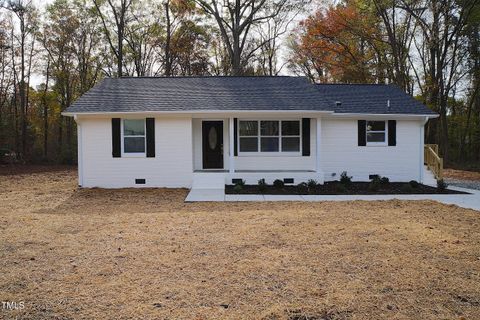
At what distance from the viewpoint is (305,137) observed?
14.0 meters

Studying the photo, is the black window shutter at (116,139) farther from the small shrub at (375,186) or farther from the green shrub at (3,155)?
the green shrub at (3,155)

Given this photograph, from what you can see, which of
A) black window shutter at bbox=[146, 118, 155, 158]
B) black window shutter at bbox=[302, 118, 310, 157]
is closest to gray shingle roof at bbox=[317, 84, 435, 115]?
black window shutter at bbox=[302, 118, 310, 157]

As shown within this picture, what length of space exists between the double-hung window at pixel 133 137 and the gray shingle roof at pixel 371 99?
7540 millimetres

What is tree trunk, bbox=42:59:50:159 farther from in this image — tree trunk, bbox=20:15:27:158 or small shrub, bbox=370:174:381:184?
small shrub, bbox=370:174:381:184

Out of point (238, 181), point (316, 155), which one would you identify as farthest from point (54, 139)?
point (316, 155)

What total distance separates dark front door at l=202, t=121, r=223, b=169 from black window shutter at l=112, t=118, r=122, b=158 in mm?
3246

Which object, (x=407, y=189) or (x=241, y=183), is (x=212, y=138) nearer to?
(x=241, y=183)

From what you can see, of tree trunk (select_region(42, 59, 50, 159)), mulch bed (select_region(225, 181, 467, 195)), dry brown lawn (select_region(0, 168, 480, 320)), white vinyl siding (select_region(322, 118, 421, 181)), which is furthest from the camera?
tree trunk (select_region(42, 59, 50, 159))

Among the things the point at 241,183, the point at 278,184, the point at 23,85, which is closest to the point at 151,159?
the point at 241,183

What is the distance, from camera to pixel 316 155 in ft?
44.2

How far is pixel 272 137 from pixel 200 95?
3.32 m

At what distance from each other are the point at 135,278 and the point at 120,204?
5.96 metres

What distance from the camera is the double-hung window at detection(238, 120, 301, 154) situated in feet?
46.6

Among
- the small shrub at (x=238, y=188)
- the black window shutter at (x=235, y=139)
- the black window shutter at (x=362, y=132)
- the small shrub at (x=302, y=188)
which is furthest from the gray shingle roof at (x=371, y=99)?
the small shrub at (x=238, y=188)
